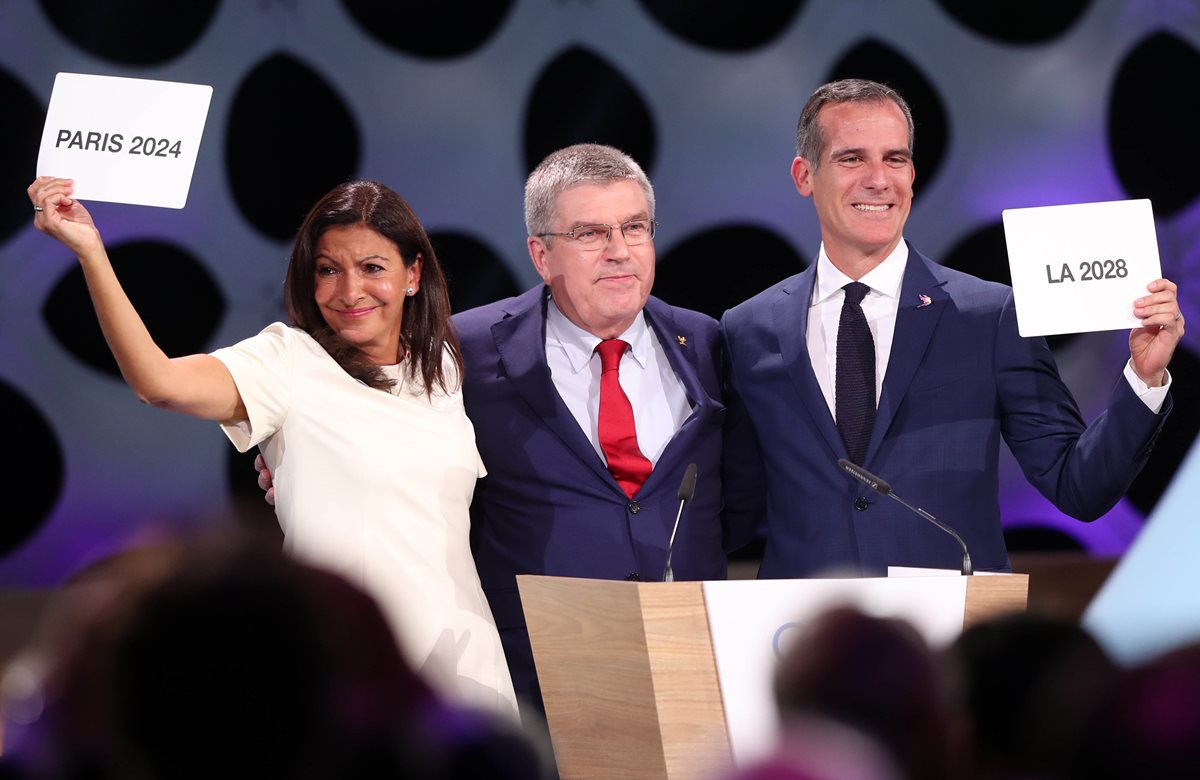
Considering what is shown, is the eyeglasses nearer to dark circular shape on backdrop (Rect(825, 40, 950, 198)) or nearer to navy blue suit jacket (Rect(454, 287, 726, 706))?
navy blue suit jacket (Rect(454, 287, 726, 706))

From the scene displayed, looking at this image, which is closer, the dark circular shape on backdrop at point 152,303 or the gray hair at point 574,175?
the gray hair at point 574,175

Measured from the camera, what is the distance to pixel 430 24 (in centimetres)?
449

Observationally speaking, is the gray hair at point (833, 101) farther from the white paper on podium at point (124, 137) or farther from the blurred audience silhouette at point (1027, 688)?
the blurred audience silhouette at point (1027, 688)

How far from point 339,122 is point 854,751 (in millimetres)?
4213

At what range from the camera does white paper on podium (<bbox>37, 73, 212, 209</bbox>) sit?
244 cm

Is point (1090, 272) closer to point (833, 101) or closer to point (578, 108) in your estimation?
point (833, 101)

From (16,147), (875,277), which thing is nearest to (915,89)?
(875,277)

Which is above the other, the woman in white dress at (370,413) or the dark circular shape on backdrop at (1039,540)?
the woman in white dress at (370,413)

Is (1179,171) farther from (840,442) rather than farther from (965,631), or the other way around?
(965,631)

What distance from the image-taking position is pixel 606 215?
3.17 m

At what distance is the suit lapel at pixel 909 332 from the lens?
2.96 meters

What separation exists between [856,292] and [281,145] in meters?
2.10

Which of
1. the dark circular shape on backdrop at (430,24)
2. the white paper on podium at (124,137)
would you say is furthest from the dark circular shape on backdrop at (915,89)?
the white paper on podium at (124,137)

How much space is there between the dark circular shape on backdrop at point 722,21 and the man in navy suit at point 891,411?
5.06 feet
